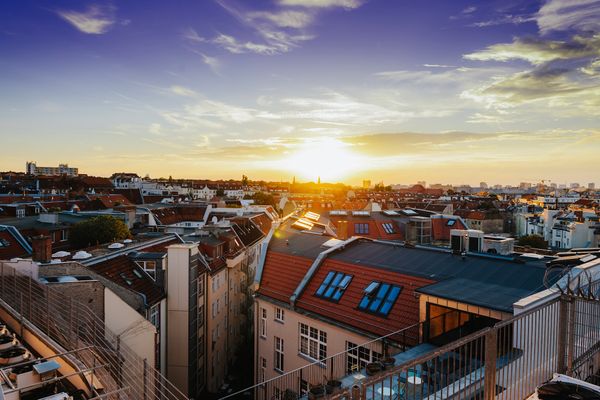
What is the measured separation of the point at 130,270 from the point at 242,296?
1382 centimetres

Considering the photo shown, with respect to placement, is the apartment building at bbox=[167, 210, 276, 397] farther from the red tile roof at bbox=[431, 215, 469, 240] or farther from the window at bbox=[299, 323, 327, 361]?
the red tile roof at bbox=[431, 215, 469, 240]

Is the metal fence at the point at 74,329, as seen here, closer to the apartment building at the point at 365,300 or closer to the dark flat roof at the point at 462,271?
the apartment building at the point at 365,300

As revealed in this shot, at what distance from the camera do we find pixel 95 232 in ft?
129

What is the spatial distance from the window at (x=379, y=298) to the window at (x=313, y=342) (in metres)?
2.48

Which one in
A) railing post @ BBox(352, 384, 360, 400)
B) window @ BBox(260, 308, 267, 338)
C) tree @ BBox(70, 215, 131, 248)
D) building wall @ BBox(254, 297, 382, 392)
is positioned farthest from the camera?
tree @ BBox(70, 215, 131, 248)

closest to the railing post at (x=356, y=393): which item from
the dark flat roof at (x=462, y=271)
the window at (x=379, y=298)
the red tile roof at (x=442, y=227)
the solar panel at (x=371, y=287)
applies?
the dark flat roof at (x=462, y=271)

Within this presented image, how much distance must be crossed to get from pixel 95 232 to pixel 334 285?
95.0ft

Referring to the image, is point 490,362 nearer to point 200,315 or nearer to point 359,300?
point 359,300

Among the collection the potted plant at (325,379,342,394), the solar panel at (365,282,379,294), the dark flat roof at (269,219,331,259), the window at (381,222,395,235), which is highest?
the dark flat roof at (269,219,331,259)

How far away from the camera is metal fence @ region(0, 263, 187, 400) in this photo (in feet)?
34.0

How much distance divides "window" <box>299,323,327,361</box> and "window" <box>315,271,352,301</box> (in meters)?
1.62

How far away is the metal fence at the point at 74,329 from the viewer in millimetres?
10359

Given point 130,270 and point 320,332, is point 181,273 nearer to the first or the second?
point 130,270

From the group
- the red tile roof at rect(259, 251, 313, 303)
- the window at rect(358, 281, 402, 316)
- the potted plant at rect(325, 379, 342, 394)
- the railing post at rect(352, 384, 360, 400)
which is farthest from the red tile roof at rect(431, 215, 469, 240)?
the railing post at rect(352, 384, 360, 400)
